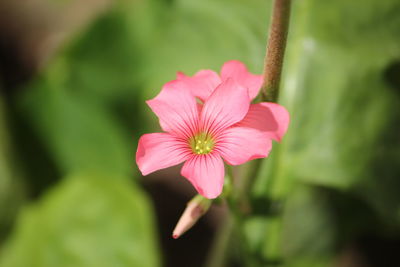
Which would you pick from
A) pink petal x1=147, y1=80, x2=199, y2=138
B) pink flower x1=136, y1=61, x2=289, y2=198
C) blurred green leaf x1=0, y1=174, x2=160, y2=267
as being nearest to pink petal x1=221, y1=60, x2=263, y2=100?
pink flower x1=136, y1=61, x2=289, y2=198

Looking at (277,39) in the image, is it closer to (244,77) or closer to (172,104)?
(244,77)

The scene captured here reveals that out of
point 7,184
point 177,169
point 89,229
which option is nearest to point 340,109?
point 89,229

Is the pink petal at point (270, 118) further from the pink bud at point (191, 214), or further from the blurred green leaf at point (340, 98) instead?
the blurred green leaf at point (340, 98)

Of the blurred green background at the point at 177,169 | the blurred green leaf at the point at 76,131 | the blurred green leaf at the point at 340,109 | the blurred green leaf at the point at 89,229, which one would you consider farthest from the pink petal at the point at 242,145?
the blurred green leaf at the point at 76,131

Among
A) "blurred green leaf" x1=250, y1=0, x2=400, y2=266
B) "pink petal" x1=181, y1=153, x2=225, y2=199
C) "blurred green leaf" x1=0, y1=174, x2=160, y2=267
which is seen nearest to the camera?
"pink petal" x1=181, y1=153, x2=225, y2=199

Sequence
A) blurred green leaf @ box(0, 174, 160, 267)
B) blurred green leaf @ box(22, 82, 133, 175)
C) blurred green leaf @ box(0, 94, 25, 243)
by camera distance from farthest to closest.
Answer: blurred green leaf @ box(22, 82, 133, 175) → blurred green leaf @ box(0, 94, 25, 243) → blurred green leaf @ box(0, 174, 160, 267)

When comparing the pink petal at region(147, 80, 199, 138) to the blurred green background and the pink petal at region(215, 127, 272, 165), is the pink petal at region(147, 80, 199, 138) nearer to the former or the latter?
→ the pink petal at region(215, 127, 272, 165)

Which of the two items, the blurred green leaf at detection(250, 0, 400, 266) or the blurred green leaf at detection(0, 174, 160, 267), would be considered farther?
the blurred green leaf at detection(0, 174, 160, 267)

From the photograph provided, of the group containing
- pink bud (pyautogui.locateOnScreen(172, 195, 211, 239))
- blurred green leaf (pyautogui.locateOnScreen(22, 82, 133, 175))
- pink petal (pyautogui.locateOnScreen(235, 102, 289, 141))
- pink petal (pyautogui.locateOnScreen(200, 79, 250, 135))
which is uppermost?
pink petal (pyautogui.locateOnScreen(200, 79, 250, 135))
